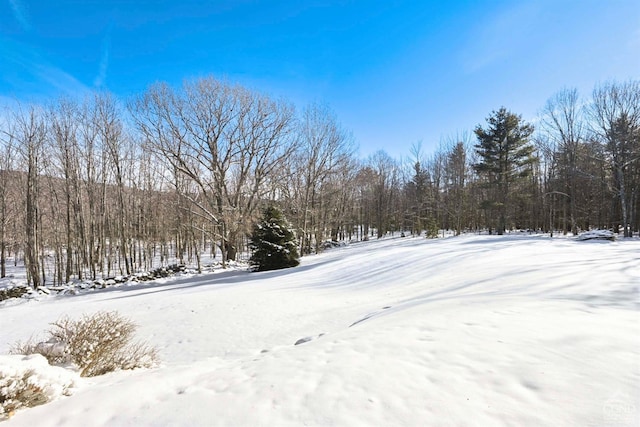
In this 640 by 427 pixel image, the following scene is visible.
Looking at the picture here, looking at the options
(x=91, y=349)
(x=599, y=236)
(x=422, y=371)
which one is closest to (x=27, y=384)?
(x=91, y=349)

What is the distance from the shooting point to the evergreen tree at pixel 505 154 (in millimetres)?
23203

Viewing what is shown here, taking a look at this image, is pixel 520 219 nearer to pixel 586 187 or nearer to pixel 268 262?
pixel 586 187

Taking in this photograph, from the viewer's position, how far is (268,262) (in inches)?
596

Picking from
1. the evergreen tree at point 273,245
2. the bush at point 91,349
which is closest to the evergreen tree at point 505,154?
the evergreen tree at point 273,245

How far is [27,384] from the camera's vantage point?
2.42 metres

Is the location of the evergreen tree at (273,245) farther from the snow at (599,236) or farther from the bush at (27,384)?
the snow at (599,236)

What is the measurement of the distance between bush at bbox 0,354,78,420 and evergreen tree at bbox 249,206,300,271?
40.4ft

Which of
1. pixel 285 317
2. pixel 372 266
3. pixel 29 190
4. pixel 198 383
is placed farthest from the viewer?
pixel 29 190

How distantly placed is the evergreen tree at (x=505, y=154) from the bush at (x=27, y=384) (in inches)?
1047

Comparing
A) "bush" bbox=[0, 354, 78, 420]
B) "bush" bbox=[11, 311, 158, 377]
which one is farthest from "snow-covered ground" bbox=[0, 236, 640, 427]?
"bush" bbox=[11, 311, 158, 377]

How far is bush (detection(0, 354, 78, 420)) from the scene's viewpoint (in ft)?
7.45

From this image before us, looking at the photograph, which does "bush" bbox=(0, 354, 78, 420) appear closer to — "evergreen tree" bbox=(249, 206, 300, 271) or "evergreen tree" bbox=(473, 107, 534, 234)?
"evergreen tree" bbox=(249, 206, 300, 271)

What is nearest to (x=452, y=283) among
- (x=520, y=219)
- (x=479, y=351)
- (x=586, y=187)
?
(x=479, y=351)

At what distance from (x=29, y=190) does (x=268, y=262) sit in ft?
43.8
